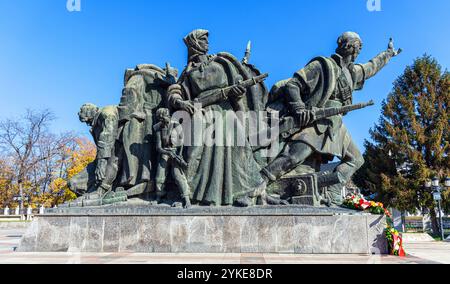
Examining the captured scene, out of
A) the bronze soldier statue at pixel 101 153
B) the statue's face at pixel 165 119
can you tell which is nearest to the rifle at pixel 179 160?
the statue's face at pixel 165 119

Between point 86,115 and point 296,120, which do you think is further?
point 86,115

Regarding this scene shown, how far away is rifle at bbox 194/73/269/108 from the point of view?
9.27 meters

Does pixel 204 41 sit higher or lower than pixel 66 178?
higher

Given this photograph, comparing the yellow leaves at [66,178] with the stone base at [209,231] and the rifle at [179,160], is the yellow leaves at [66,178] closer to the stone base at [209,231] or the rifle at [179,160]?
the stone base at [209,231]

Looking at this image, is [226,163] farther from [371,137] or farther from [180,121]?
[371,137]

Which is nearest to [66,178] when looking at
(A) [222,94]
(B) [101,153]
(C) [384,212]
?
(B) [101,153]

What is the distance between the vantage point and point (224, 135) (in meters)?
9.07

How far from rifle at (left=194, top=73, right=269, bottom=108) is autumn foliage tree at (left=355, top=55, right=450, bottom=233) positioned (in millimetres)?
20582

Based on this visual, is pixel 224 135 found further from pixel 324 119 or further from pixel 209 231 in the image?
pixel 324 119

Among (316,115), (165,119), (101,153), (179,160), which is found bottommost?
(179,160)

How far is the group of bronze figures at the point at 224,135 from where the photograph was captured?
8.88 meters

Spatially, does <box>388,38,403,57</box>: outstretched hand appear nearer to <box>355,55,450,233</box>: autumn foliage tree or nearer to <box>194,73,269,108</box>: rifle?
<box>194,73,269,108</box>: rifle

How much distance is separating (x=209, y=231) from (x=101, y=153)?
11.2 feet
